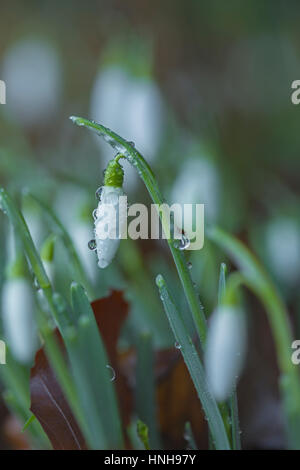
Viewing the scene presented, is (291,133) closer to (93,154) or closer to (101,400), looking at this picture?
(93,154)

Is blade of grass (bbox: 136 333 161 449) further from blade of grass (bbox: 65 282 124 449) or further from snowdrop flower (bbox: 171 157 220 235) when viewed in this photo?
snowdrop flower (bbox: 171 157 220 235)

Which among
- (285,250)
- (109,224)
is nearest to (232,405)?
(109,224)

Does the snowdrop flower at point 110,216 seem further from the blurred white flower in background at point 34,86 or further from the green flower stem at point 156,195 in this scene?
the blurred white flower in background at point 34,86

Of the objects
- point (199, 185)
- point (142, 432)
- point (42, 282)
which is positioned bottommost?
point (142, 432)

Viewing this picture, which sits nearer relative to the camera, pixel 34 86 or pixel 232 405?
pixel 232 405

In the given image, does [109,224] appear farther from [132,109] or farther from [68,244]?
[132,109]

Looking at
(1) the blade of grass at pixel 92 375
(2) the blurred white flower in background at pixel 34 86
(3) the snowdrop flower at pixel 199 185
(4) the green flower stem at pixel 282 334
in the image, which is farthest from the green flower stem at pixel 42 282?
(2) the blurred white flower in background at pixel 34 86
